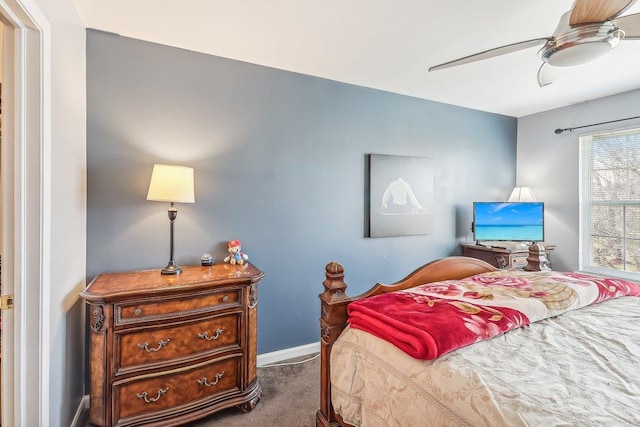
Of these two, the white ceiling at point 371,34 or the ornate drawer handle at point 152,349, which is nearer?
the ornate drawer handle at point 152,349

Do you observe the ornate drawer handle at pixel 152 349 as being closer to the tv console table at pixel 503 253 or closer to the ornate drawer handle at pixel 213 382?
the ornate drawer handle at pixel 213 382

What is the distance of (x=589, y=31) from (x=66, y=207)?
273cm

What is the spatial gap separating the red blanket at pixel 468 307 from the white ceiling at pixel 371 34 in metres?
1.42

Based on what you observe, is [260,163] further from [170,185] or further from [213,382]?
[213,382]

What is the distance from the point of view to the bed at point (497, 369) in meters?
0.83

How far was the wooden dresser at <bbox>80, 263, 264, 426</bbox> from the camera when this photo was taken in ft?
5.11

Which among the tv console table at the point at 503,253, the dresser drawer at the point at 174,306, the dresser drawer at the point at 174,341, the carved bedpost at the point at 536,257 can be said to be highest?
the carved bedpost at the point at 536,257

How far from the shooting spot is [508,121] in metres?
3.86

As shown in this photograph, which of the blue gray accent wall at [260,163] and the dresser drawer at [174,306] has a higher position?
the blue gray accent wall at [260,163]

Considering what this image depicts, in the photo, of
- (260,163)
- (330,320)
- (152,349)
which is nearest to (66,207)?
(152,349)

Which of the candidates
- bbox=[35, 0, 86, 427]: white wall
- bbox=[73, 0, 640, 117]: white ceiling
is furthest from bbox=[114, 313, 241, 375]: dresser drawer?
bbox=[73, 0, 640, 117]: white ceiling

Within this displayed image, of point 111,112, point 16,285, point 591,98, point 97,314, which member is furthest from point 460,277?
point 591,98

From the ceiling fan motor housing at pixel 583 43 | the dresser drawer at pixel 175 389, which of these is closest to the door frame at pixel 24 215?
the dresser drawer at pixel 175 389

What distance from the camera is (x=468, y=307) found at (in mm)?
1318
